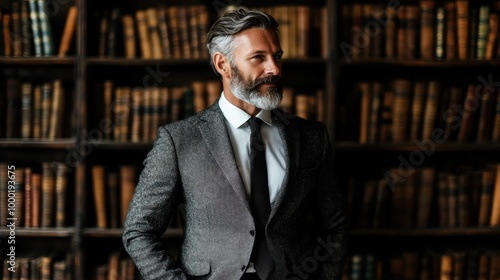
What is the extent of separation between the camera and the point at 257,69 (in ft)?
5.60

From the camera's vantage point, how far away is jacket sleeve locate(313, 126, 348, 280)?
1820 millimetres

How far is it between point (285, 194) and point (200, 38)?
1.05 meters

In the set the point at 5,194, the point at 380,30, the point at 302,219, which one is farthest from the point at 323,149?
the point at 5,194

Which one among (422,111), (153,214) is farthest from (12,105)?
(422,111)

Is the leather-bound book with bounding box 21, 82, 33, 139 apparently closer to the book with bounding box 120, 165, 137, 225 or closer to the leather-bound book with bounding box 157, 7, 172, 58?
the book with bounding box 120, 165, 137, 225

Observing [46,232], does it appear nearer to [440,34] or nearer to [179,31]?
[179,31]

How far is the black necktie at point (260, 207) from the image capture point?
1646 mm

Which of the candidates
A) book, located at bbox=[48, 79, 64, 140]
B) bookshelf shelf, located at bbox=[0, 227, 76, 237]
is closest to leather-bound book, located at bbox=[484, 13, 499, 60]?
book, located at bbox=[48, 79, 64, 140]

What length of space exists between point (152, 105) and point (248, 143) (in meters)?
0.82

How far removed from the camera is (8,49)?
2.40 metres

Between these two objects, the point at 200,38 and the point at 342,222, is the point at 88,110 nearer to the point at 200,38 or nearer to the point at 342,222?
the point at 200,38

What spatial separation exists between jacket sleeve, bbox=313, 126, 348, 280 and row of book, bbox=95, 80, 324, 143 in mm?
604

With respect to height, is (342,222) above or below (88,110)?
below

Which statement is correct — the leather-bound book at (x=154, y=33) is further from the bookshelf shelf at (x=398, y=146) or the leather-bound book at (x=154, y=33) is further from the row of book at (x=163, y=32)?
the bookshelf shelf at (x=398, y=146)
